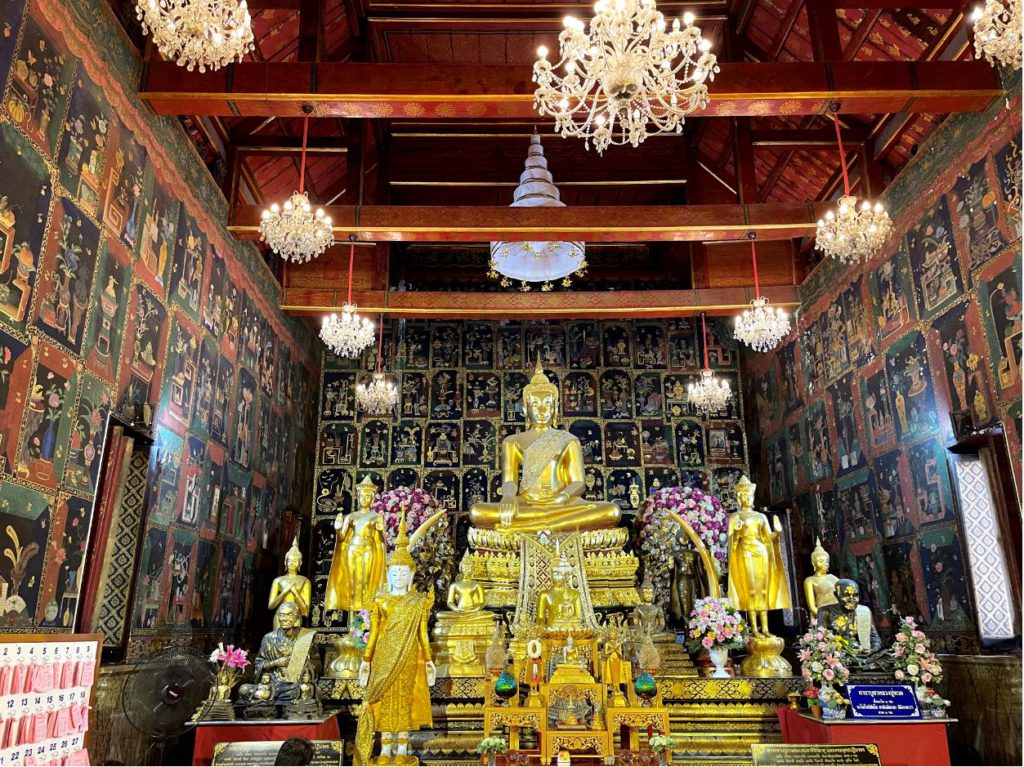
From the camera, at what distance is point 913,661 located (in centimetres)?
579

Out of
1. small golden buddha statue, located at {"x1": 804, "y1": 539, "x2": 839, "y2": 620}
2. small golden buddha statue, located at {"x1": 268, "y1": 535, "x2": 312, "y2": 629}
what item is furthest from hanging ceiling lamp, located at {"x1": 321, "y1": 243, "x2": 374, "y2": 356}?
small golden buddha statue, located at {"x1": 804, "y1": 539, "x2": 839, "y2": 620}

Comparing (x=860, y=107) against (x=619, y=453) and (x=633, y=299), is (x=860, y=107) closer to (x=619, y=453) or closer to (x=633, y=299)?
(x=633, y=299)

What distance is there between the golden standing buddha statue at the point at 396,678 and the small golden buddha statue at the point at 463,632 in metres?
1.27

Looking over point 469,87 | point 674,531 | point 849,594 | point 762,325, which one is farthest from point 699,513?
point 469,87

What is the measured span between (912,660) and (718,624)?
5.22 ft

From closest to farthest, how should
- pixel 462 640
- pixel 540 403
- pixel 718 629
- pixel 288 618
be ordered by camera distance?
1. pixel 288 618
2. pixel 718 629
3. pixel 462 640
4. pixel 540 403

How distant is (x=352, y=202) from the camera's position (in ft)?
30.9

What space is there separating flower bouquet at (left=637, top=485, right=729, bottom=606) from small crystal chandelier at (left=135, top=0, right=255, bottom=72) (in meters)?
6.55

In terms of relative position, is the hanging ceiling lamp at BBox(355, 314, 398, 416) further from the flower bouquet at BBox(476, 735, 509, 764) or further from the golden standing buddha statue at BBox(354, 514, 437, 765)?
the flower bouquet at BBox(476, 735, 509, 764)

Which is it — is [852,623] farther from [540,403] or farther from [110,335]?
[110,335]

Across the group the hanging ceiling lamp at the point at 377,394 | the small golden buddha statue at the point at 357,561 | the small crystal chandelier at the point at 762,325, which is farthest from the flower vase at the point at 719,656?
the hanging ceiling lamp at the point at 377,394

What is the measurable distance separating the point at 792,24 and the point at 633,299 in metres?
3.85

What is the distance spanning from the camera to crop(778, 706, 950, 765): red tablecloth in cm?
523

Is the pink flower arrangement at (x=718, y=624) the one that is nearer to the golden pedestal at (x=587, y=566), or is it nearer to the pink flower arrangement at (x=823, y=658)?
the pink flower arrangement at (x=823, y=658)
